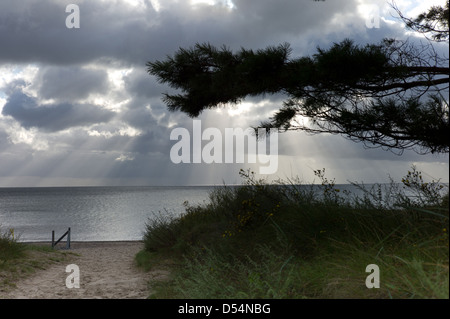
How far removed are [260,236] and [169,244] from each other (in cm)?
399

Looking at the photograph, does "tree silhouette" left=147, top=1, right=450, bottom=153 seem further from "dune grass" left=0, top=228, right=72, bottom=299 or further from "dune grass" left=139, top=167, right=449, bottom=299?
"dune grass" left=0, top=228, right=72, bottom=299

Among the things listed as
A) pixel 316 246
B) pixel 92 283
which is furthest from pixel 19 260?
pixel 316 246

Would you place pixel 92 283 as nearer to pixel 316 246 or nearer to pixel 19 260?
pixel 19 260

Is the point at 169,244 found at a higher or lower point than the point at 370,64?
lower

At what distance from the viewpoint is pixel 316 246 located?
5918 millimetres

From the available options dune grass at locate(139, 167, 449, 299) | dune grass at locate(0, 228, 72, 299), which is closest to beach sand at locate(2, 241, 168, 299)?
dune grass at locate(0, 228, 72, 299)

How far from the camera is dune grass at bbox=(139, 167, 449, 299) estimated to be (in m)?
4.31

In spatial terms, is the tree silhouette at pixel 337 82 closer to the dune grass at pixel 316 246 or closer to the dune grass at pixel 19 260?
the dune grass at pixel 316 246

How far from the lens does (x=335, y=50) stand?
618cm

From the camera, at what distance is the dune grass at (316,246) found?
14.1 feet

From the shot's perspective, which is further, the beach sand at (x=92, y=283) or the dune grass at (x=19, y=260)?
the dune grass at (x=19, y=260)

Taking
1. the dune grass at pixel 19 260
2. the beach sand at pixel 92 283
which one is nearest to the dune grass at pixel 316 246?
the beach sand at pixel 92 283
